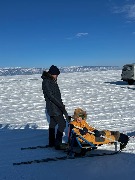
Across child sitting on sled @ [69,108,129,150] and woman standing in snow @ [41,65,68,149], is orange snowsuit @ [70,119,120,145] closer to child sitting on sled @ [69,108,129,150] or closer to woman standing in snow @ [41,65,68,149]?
child sitting on sled @ [69,108,129,150]

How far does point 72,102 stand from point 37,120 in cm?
434

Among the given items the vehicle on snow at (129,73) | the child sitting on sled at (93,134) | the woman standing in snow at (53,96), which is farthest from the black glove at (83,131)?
the vehicle on snow at (129,73)

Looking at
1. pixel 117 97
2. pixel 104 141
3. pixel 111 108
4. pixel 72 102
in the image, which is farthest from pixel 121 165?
pixel 117 97

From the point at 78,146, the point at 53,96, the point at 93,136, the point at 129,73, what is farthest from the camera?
the point at 129,73

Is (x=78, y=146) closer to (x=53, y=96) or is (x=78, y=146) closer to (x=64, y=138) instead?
(x=53, y=96)

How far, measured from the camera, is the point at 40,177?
493cm

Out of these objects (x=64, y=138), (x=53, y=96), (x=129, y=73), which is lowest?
(x=64, y=138)

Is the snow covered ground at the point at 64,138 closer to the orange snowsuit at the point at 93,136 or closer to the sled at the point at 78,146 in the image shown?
the sled at the point at 78,146

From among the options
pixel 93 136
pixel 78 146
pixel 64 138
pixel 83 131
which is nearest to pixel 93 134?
pixel 93 136

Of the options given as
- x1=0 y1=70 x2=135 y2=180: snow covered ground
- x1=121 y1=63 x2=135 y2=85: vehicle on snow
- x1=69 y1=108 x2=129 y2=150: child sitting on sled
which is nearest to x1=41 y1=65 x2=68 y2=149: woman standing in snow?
x1=69 y1=108 x2=129 y2=150: child sitting on sled

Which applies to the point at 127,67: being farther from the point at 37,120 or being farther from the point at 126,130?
the point at 126,130

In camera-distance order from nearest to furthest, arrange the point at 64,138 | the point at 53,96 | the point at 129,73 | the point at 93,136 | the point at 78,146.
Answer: the point at 93,136, the point at 78,146, the point at 53,96, the point at 64,138, the point at 129,73

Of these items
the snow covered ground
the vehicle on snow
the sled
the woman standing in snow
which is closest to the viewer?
the snow covered ground

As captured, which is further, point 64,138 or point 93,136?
point 64,138
